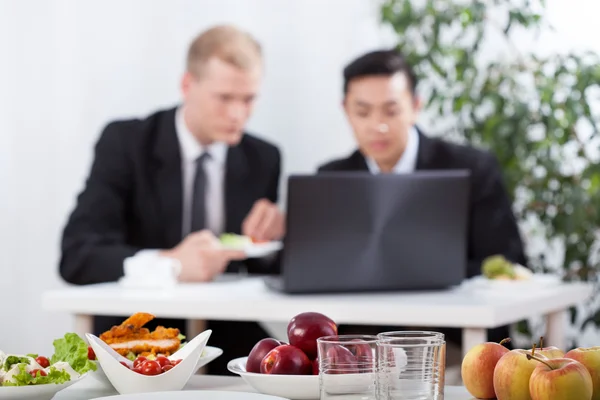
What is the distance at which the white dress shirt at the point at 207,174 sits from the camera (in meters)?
3.60

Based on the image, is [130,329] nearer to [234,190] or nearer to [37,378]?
[37,378]

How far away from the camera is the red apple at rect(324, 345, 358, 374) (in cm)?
108

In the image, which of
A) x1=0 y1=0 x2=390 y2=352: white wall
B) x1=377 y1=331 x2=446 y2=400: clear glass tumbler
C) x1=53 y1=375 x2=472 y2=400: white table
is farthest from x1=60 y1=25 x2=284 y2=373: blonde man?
x1=377 y1=331 x2=446 y2=400: clear glass tumbler

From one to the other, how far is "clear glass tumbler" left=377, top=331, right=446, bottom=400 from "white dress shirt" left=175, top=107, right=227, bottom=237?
259 centimetres

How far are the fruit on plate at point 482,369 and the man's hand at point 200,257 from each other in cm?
174

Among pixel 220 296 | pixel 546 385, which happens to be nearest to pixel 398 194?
pixel 220 296

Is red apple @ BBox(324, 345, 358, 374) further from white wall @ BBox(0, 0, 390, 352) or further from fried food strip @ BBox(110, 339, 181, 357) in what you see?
white wall @ BBox(0, 0, 390, 352)

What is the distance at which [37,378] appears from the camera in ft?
3.67

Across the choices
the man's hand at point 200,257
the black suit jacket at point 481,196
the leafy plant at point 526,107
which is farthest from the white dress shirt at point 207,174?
the leafy plant at point 526,107

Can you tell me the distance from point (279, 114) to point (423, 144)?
53.0 inches

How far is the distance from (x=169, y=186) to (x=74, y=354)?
7.74ft

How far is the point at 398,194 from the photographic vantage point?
2.48 meters

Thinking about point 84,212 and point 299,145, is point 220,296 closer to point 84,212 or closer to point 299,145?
point 84,212

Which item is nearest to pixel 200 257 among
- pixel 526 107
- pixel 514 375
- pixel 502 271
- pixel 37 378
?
pixel 502 271
